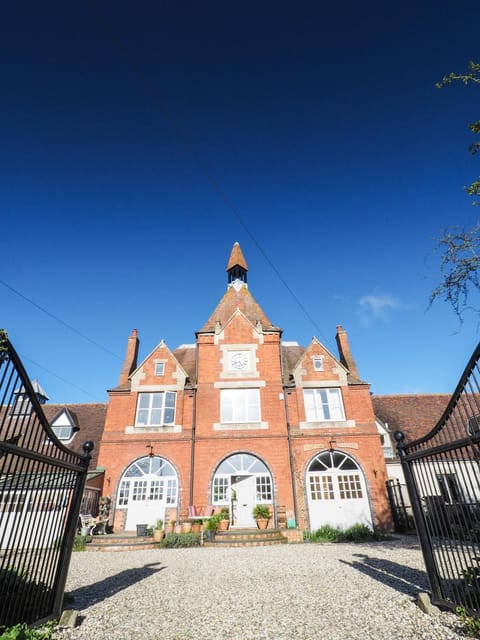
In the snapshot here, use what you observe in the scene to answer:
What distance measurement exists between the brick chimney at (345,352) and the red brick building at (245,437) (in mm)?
82

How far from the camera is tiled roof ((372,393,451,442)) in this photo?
21.0 m

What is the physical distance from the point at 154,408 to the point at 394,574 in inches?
553

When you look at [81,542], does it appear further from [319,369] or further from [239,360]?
[319,369]

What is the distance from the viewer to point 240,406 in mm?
19125

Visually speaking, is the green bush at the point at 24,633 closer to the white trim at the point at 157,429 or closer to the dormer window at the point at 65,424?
the white trim at the point at 157,429

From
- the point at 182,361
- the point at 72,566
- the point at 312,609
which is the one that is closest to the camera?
the point at 312,609

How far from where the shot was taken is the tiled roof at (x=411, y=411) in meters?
21.0

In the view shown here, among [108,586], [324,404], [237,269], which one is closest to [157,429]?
[324,404]

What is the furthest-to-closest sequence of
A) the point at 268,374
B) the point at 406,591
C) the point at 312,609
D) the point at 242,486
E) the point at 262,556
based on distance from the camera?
1. the point at 268,374
2. the point at 242,486
3. the point at 262,556
4. the point at 406,591
5. the point at 312,609

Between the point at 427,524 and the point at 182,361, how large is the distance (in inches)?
737

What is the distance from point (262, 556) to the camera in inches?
438

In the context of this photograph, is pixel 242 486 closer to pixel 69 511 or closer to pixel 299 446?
pixel 299 446

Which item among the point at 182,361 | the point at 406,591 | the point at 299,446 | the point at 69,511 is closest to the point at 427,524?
the point at 406,591

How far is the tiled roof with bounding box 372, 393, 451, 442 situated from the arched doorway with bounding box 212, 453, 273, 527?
27.9 feet
